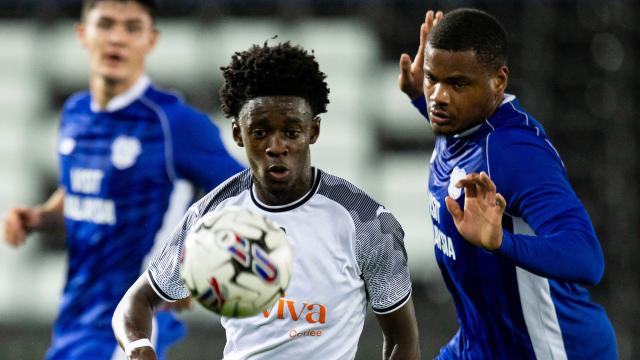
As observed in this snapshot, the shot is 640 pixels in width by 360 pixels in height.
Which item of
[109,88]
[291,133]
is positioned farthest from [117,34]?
[291,133]

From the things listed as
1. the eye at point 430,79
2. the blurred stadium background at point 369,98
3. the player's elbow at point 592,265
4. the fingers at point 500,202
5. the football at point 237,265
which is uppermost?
the eye at point 430,79

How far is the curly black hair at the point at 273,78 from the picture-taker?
3791mm

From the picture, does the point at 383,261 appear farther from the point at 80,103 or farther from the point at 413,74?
the point at 80,103

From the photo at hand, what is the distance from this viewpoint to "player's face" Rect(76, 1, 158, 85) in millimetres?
5613

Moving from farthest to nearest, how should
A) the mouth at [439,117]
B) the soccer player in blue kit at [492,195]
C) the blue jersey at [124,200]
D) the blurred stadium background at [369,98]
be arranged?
the blurred stadium background at [369,98] < the blue jersey at [124,200] < the mouth at [439,117] < the soccer player in blue kit at [492,195]

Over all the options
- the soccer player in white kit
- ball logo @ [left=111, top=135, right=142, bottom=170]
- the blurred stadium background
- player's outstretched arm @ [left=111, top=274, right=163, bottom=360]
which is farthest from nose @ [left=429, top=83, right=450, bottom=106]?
the blurred stadium background

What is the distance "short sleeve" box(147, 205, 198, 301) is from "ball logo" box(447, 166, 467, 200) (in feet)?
2.67

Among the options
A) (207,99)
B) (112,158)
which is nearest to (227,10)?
(207,99)

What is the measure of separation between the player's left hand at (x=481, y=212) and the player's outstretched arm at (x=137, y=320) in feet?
3.35

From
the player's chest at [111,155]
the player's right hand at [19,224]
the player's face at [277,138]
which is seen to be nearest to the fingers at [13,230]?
the player's right hand at [19,224]

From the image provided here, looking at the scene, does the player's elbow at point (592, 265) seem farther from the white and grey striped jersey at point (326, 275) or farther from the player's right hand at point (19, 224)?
the player's right hand at point (19, 224)

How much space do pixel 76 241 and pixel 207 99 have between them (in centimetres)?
347

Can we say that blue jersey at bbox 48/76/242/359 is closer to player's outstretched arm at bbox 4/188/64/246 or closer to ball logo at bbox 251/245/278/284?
player's outstretched arm at bbox 4/188/64/246

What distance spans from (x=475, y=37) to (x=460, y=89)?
0.17 meters
